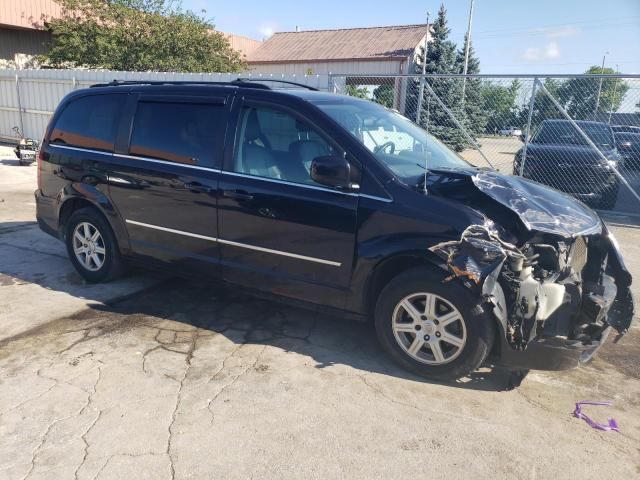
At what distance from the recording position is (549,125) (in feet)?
35.1

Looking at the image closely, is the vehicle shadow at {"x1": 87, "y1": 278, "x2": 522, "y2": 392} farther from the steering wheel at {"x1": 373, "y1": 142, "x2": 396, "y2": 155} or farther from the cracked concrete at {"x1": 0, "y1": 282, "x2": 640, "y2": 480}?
the steering wheel at {"x1": 373, "y1": 142, "x2": 396, "y2": 155}

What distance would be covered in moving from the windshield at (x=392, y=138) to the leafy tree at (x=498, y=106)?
6.86 metres

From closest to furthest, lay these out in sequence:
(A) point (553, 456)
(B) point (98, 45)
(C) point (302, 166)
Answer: (A) point (553, 456) < (C) point (302, 166) < (B) point (98, 45)

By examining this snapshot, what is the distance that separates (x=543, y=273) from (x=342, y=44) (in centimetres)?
2871

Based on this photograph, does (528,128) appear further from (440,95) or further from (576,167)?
(440,95)

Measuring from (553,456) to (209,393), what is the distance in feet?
6.80

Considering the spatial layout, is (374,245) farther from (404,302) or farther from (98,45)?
(98,45)

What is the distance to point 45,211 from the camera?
5398 millimetres

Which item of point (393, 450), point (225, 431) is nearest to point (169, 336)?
point (225, 431)

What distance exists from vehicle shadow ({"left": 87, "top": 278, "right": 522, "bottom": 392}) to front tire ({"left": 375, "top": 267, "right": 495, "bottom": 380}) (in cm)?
15

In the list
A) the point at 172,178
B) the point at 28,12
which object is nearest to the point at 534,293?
the point at 172,178

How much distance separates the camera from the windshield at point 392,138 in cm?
377

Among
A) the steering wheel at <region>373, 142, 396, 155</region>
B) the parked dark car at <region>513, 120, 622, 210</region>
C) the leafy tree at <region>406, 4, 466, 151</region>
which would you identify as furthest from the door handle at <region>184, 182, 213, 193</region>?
the parked dark car at <region>513, 120, 622, 210</region>

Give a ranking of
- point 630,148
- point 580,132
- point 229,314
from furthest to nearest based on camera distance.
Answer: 1. point 630,148
2. point 580,132
3. point 229,314
